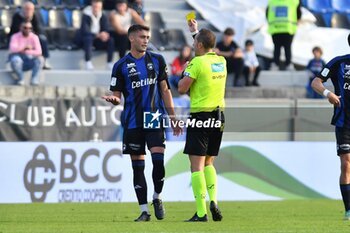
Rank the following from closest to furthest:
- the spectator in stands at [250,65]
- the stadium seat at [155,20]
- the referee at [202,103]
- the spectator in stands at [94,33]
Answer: the referee at [202,103], the spectator in stands at [94,33], the spectator in stands at [250,65], the stadium seat at [155,20]

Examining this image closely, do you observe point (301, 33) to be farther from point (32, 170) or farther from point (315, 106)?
point (32, 170)

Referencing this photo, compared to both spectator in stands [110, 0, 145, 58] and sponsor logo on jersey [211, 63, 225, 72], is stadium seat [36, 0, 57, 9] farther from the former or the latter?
sponsor logo on jersey [211, 63, 225, 72]

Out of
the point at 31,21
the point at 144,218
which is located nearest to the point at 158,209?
the point at 144,218

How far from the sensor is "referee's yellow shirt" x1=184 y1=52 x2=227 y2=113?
11.8m

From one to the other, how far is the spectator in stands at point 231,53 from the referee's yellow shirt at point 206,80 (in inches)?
397

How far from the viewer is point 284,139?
18.9m

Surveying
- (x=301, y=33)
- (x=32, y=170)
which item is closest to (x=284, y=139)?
(x=32, y=170)

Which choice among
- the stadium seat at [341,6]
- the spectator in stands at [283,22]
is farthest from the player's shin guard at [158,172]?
the stadium seat at [341,6]

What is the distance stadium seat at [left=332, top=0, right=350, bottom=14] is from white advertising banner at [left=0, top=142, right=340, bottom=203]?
8.85 metres

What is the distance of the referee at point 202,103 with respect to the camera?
38.8ft

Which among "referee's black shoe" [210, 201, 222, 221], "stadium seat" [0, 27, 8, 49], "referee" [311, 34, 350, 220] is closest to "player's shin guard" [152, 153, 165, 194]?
"referee's black shoe" [210, 201, 222, 221]

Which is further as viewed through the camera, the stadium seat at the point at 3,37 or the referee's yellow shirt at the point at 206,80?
the stadium seat at the point at 3,37

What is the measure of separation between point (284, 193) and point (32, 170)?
4.46 metres

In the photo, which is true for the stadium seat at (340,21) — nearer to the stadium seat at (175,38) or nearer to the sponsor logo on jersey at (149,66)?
the stadium seat at (175,38)
